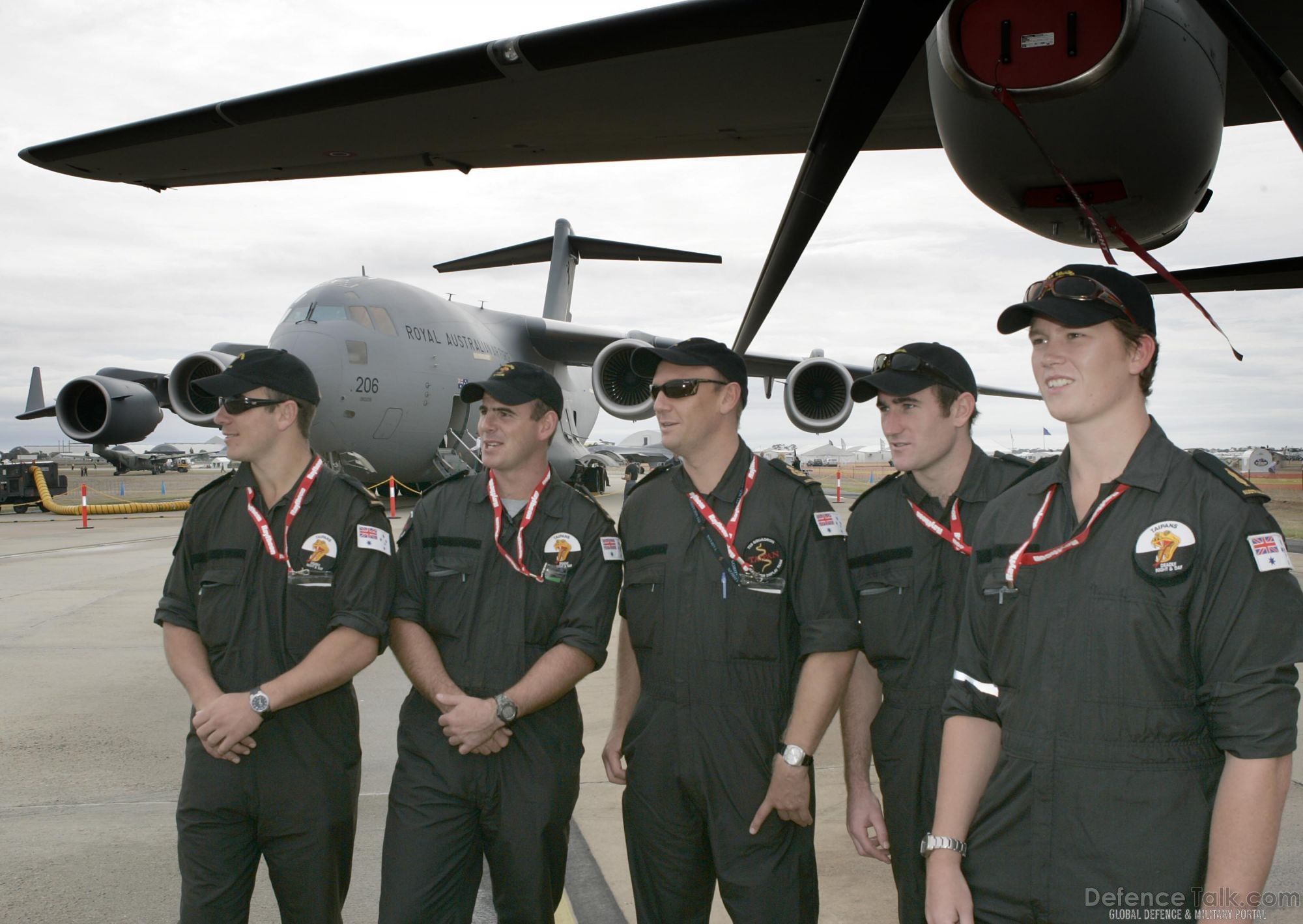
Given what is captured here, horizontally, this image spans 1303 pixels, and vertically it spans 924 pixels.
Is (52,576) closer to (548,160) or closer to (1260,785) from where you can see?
(548,160)

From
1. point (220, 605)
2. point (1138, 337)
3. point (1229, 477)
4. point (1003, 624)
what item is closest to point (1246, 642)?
point (1229, 477)

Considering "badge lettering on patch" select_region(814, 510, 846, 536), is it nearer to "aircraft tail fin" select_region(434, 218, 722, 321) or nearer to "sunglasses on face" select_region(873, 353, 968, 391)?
"sunglasses on face" select_region(873, 353, 968, 391)

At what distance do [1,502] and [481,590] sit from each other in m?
23.7

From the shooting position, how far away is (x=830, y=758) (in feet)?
15.5

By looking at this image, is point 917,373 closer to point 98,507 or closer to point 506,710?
point 506,710

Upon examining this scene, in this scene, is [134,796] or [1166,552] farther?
[134,796]

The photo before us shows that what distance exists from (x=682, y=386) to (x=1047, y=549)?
4.32 feet

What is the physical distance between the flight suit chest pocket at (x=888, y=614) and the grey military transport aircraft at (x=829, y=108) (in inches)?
46.0

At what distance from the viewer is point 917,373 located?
298cm

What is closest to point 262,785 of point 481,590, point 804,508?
point 481,590

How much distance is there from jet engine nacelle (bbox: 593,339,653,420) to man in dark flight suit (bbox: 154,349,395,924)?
1161 centimetres

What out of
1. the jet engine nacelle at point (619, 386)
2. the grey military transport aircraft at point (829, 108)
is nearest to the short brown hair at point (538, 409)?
the grey military transport aircraft at point (829, 108)

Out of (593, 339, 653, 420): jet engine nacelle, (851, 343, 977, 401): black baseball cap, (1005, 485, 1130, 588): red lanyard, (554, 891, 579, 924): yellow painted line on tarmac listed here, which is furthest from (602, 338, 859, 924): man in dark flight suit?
(593, 339, 653, 420): jet engine nacelle

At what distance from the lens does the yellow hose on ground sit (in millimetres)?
20062
